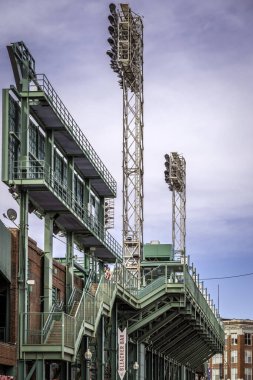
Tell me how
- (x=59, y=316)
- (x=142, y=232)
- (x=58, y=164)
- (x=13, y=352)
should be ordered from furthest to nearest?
(x=142, y=232)
(x=58, y=164)
(x=59, y=316)
(x=13, y=352)

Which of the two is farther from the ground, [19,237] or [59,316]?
[19,237]

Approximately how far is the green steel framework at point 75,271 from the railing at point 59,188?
7cm

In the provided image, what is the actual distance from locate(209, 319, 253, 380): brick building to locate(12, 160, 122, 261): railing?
116 meters

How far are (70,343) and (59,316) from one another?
8.15 feet

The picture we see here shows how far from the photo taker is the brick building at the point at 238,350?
18100 cm

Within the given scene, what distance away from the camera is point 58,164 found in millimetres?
56031

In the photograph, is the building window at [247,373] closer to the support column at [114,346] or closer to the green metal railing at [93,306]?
the green metal railing at [93,306]

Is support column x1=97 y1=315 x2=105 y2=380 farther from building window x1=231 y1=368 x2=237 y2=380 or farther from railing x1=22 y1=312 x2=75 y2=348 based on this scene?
building window x1=231 y1=368 x2=237 y2=380

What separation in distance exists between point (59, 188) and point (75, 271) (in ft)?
43.8

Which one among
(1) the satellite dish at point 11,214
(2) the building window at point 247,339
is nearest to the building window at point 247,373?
(2) the building window at point 247,339

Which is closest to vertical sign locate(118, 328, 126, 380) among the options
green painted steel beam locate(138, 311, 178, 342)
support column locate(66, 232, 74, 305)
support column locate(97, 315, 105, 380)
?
support column locate(97, 315, 105, 380)

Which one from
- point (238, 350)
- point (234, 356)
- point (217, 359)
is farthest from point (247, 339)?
point (217, 359)

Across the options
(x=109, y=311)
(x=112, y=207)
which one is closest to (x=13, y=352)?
(x=109, y=311)

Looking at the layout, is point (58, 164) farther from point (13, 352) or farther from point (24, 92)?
point (13, 352)
